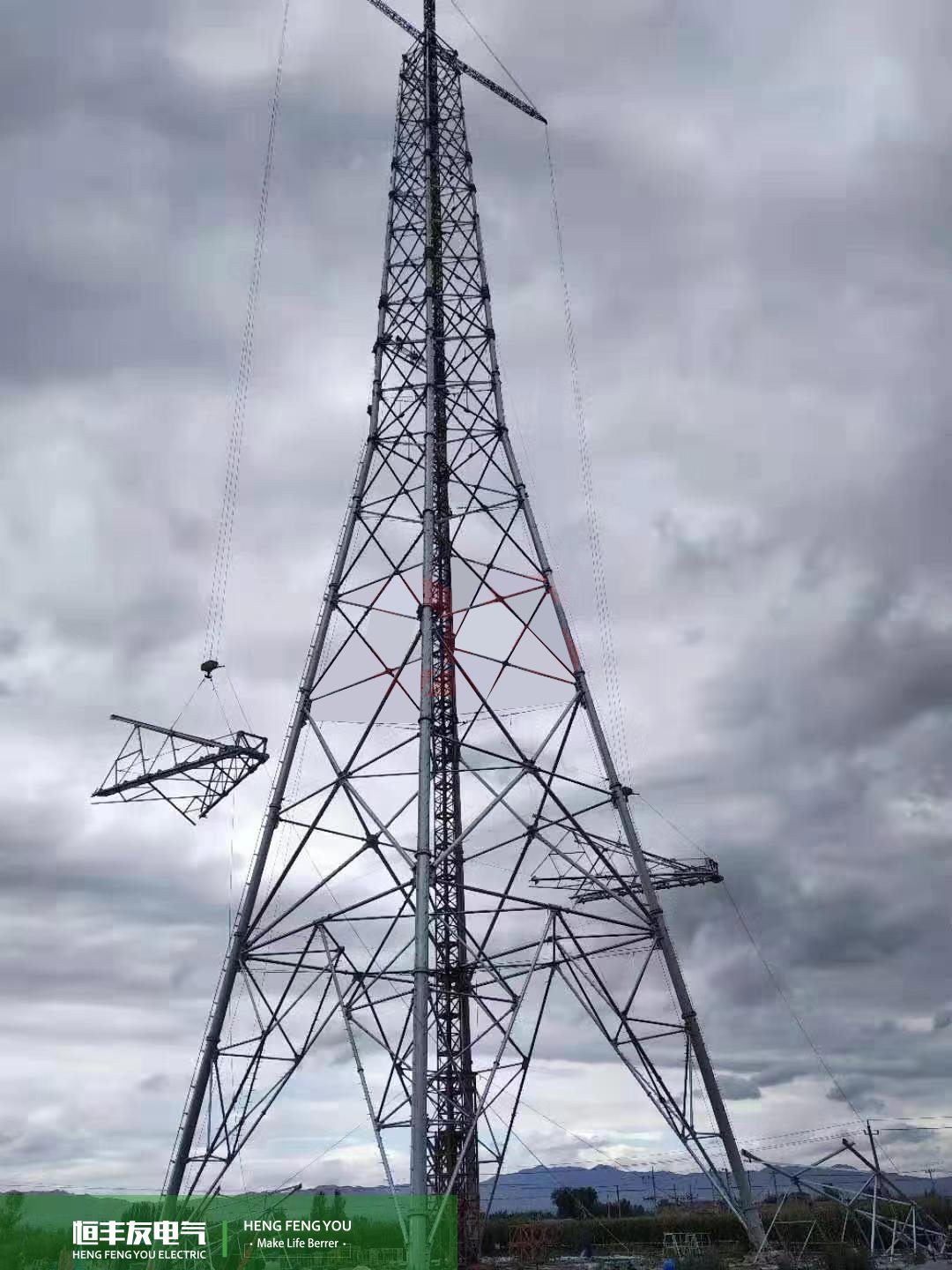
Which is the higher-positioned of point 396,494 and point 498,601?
point 396,494

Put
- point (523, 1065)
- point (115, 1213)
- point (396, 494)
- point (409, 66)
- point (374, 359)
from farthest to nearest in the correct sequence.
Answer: point (409, 66) < point (374, 359) < point (396, 494) < point (115, 1213) < point (523, 1065)

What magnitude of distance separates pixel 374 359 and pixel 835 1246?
3160 cm

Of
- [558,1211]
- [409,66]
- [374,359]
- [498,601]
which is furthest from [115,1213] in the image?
[558,1211]

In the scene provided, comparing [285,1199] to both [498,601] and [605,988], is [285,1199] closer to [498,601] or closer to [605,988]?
[605,988]


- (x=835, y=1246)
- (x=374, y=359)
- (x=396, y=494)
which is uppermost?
(x=374, y=359)

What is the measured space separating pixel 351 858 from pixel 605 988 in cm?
751

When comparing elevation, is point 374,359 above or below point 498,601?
above

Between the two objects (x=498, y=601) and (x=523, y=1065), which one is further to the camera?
(x=498, y=601)

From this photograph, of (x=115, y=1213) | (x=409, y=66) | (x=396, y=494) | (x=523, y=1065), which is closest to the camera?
(x=523, y=1065)

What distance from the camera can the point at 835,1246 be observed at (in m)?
35.5

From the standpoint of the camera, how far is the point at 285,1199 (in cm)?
3131

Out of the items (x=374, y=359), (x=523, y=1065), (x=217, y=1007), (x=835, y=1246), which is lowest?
(x=835, y=1246)

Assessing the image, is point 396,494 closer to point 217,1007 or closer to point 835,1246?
point 217,1007

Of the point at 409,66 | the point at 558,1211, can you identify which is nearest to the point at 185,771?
the point at 409,66
